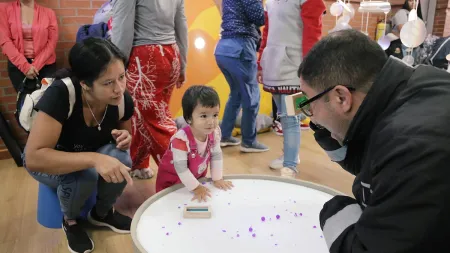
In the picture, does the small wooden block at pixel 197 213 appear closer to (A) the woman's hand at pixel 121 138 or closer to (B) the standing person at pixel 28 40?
(A) the woman's hand at pixel 121 138

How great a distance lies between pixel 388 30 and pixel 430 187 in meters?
4.93

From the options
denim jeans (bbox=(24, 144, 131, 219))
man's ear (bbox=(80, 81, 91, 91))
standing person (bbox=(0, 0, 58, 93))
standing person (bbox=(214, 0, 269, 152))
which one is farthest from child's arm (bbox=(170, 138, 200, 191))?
standing person (bbox=(0, 0, 58, 93))

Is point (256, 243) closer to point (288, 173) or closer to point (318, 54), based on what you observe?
point (318, 54)

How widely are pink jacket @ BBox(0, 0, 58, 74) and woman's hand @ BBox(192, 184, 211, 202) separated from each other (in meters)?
1.79

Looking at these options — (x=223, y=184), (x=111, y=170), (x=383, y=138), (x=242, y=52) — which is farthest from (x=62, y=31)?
(x=383, y=138)

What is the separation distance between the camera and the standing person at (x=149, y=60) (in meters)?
2.01

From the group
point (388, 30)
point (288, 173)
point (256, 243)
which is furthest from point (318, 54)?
point (388, 30)

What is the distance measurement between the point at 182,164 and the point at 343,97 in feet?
2.90

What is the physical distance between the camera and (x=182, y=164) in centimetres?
157

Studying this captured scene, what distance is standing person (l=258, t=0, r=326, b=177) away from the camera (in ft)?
7.18

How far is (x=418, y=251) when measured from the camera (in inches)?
25.7

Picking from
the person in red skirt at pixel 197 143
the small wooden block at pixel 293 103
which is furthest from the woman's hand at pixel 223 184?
the small wooden block at pixel 293 103

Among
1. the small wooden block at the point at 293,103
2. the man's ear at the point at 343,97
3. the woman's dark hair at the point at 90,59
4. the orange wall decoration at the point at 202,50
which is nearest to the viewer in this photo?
the man's ear at the point at 343,97

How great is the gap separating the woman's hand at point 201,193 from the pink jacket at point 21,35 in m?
1.79
